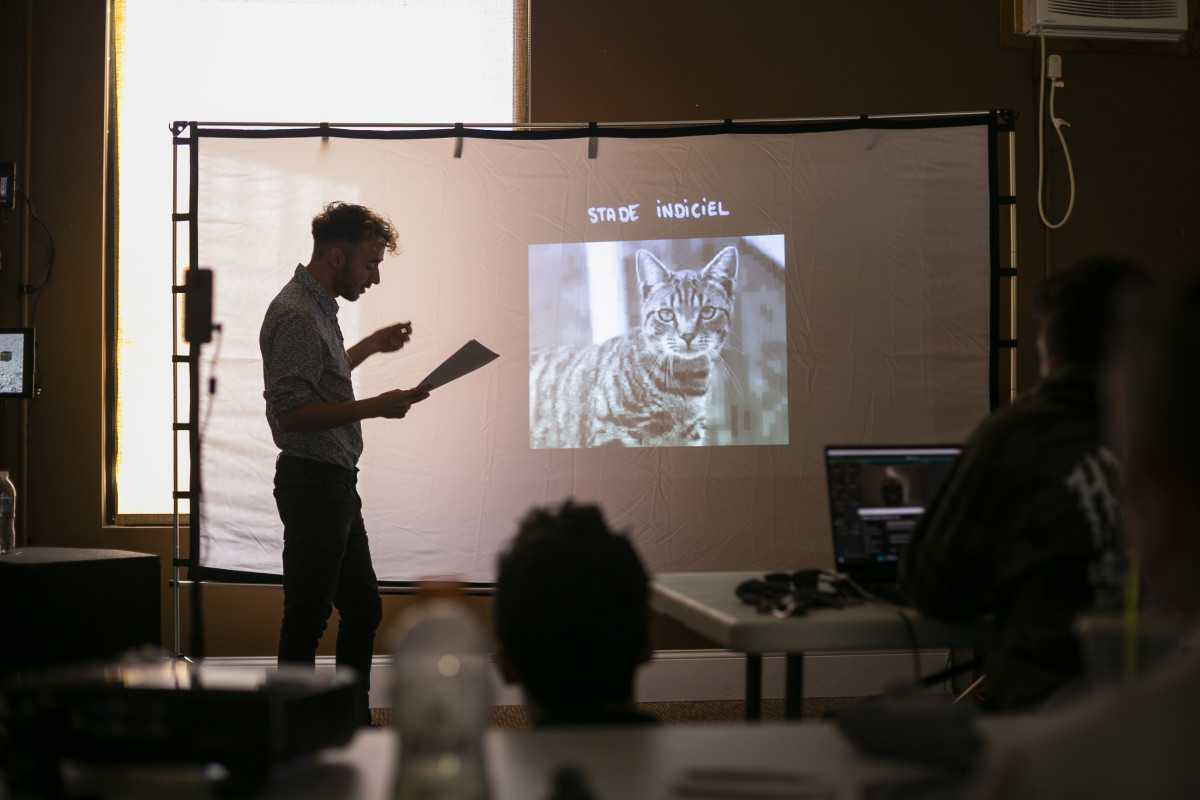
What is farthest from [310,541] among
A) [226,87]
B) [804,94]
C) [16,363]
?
[804,94]

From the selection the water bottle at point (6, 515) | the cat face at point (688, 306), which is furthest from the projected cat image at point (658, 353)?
the water bottle at point (6, 515)

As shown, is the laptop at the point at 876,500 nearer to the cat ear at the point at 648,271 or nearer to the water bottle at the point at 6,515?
the cat ear at the point at 648,271

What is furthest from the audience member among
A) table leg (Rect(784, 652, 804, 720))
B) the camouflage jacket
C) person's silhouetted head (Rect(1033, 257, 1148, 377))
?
table leg (Rect(784, 652, 804, 720))

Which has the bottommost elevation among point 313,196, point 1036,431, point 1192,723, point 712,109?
point 1192,723

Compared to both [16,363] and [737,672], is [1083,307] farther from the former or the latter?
[16,363]

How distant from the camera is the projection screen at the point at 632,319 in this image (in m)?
3.60

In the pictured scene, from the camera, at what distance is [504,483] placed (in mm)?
3625

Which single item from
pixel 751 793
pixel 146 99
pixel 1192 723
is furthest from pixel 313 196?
pixel 1192 723

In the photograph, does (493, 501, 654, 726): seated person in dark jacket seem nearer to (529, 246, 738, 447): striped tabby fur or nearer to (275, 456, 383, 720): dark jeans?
(275, 456, 383, 720): dark jeans

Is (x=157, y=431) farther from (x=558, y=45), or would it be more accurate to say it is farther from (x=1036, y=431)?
(x=1036, y=431)

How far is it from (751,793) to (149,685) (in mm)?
528

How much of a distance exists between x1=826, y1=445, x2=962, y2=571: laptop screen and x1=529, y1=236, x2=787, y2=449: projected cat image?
138 centimetres

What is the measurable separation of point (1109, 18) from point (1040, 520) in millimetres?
3158

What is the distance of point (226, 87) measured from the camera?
13.0 ft
